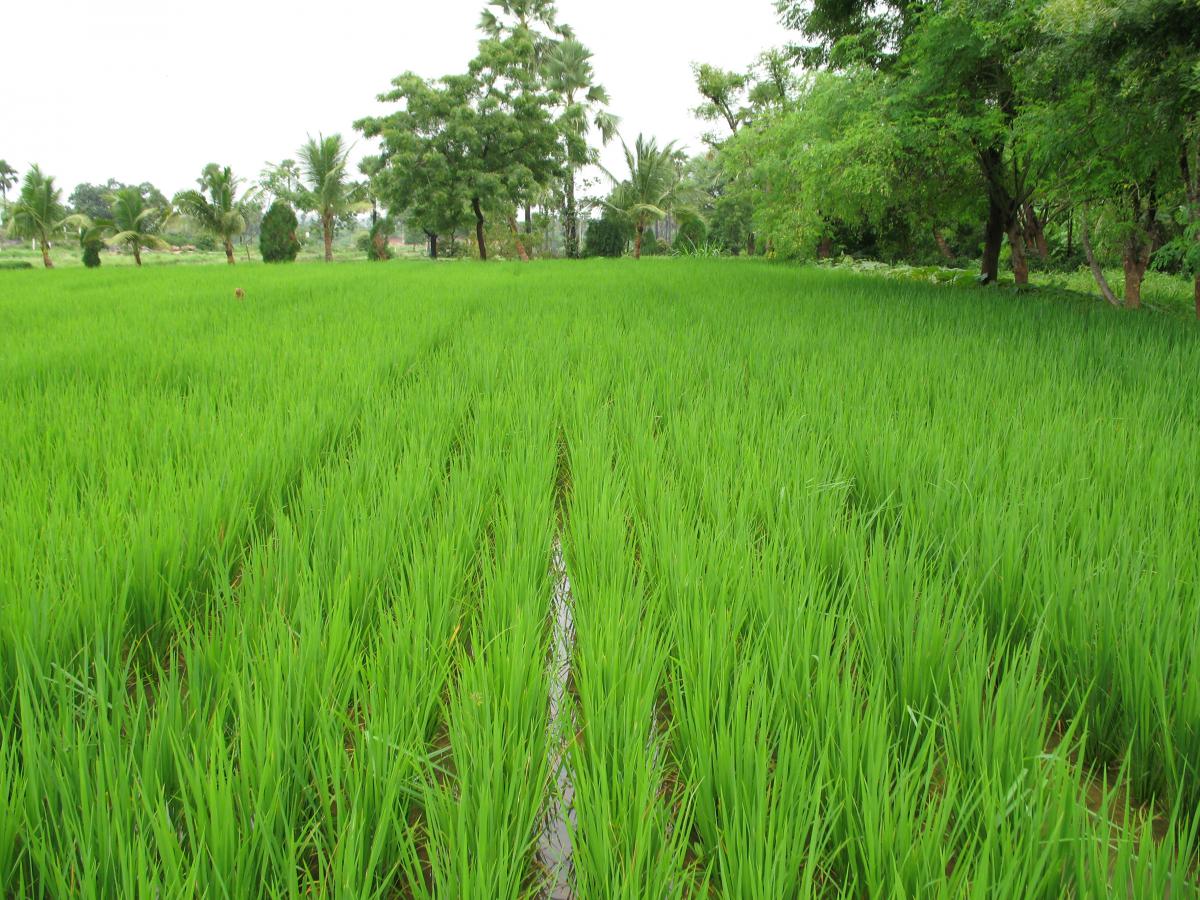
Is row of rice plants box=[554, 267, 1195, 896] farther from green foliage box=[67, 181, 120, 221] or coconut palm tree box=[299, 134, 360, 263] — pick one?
green foliage box=[67, 181, 120, 221]

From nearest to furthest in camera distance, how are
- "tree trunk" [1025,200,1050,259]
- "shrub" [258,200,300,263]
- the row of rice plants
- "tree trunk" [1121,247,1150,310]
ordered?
the row of rice plants → "tree trunk" [1121,247,1150,310] → "tree trunk" [1025,200,1050,259] → "shrub" [258,200,300,263]

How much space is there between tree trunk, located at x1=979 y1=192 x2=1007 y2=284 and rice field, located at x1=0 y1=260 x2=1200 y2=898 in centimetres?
573

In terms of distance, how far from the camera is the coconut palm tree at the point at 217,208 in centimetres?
2153

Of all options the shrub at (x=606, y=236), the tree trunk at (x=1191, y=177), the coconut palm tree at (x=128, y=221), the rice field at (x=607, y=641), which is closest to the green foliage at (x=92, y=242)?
the coconut palm tree at (x=128, y=221)

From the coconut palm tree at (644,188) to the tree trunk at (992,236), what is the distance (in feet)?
56.6

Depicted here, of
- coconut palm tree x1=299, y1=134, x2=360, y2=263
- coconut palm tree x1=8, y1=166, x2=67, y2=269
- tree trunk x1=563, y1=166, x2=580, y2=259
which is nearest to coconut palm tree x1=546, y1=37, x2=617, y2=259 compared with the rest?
tree trunk x1=563, y1=166, x2=580, y2=259

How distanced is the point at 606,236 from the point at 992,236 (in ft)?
70.5

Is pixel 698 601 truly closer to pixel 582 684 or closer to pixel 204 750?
pixel 582 684

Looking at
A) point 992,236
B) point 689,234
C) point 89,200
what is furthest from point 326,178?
point 89,200

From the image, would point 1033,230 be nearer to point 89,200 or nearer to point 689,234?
point 689,234

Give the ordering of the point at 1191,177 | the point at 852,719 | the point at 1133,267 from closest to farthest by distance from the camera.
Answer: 1. the point at 852,719
2. the point at 1191,177
3. the point at 1133,267

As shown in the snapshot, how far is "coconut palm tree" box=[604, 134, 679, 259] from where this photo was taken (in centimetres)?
2497

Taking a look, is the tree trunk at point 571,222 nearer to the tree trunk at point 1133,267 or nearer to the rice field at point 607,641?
the tree trunk at point 1133,267

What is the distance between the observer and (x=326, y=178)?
83.5ft
